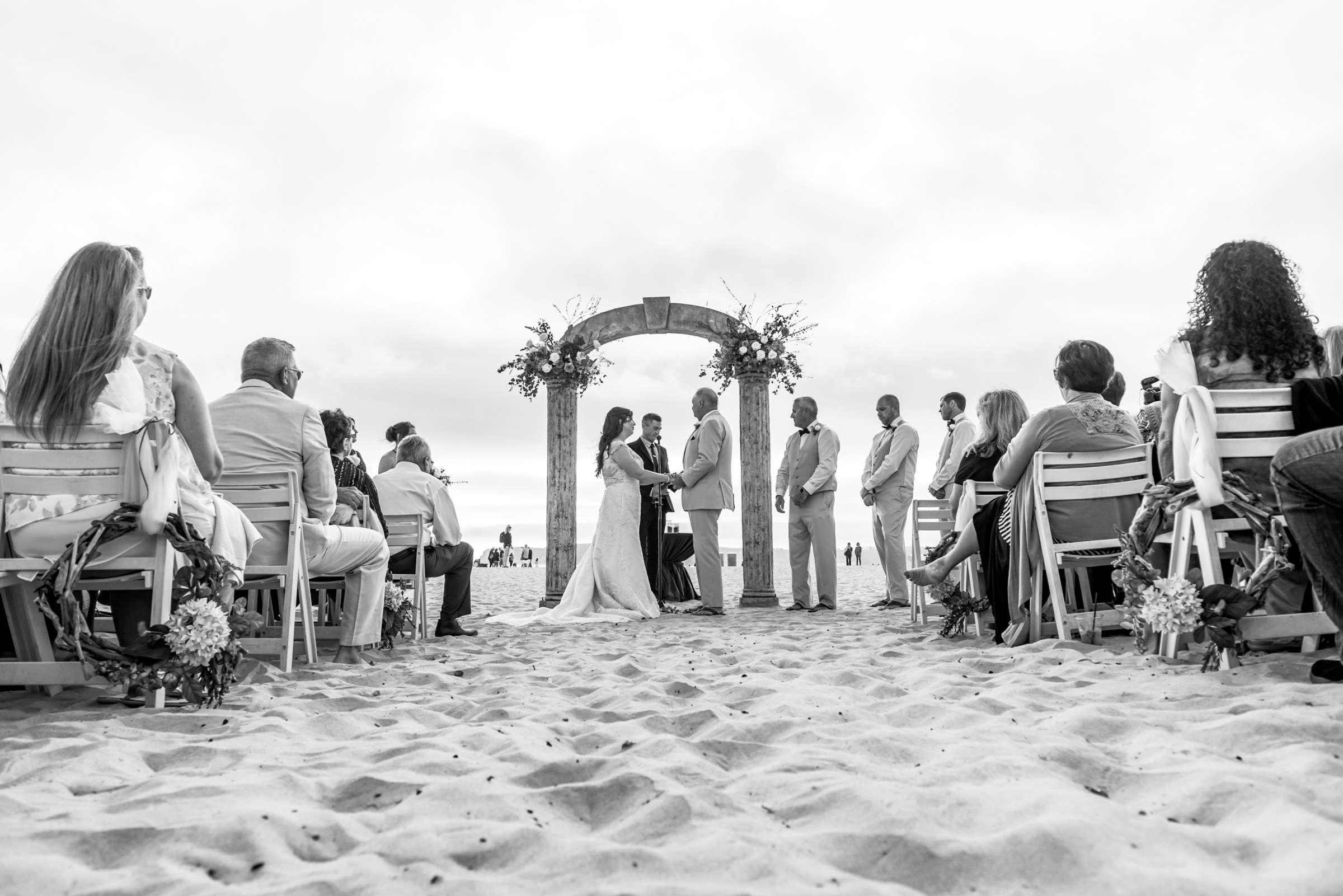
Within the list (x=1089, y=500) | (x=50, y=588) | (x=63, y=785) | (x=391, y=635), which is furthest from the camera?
(x=391, y=635)

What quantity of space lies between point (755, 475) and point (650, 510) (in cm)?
184

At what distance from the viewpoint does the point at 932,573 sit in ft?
17.4

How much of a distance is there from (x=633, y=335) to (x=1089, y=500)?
24.3ft

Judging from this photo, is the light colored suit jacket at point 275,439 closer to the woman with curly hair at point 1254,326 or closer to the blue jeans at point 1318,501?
the woman with curly hair at point 1254,326

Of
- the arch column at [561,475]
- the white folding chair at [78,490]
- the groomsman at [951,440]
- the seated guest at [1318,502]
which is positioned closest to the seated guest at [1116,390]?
the groomsman at [951,440]

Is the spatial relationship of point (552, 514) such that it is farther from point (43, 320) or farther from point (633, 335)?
point (43, 320)

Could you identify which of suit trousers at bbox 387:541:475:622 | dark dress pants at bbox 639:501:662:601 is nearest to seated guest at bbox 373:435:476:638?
suit trousers at bbox 387:541:475:622

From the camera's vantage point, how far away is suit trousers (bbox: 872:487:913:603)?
8.71 metres

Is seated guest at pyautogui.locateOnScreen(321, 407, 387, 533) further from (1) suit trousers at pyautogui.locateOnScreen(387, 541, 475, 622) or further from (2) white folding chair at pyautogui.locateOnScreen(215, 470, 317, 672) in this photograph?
(2) white folding chair at pyautogui.locateOnScreen(215, 470, 317, 672)

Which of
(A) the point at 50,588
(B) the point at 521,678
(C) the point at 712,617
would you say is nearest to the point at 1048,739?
(B) the point at 521,678

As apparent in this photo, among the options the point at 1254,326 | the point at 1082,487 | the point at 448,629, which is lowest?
the point at 448,629

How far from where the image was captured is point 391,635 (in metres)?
5.20

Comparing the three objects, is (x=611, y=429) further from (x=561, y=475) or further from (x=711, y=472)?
(x=561, y=475)

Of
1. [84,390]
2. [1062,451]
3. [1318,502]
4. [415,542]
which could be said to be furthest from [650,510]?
[1318,502]
